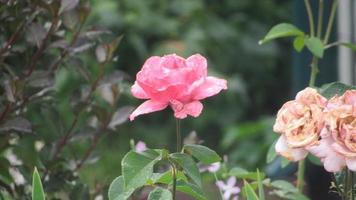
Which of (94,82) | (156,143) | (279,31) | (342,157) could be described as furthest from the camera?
(156,143)

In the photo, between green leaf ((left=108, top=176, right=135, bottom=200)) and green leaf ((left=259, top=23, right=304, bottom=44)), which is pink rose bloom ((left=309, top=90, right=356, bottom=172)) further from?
green leaf ((left=259, top=23, right=304, bottom=44))

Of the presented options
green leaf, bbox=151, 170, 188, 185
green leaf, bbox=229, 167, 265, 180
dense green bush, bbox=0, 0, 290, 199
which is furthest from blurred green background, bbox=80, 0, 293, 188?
green leaf, bbox=151, 170, 188, 185

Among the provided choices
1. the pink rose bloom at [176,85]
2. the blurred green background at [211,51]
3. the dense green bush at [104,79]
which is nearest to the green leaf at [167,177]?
the pink rose bloom at [176,85]

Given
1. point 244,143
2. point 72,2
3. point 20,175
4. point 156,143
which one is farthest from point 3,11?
point 156,143

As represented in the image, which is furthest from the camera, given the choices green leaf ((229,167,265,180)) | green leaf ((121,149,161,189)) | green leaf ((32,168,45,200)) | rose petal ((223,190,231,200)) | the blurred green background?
the blurred green background

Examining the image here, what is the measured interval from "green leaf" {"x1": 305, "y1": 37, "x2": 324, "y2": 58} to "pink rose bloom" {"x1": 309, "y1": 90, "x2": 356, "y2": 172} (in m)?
0.45

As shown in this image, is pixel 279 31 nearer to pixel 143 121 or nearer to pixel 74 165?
pixel 74 165

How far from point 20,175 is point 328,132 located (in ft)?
2.82

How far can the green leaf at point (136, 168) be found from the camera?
4.17 feet

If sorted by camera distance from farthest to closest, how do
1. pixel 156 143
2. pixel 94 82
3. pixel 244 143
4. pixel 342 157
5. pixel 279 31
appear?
1. pixel 156 143
2. pixel 244 143
3. pixel 94 82
4. pixel 279 31
5. pixel 342 157

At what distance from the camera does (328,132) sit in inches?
51.3

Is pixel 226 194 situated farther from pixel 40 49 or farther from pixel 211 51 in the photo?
pixel 211 51

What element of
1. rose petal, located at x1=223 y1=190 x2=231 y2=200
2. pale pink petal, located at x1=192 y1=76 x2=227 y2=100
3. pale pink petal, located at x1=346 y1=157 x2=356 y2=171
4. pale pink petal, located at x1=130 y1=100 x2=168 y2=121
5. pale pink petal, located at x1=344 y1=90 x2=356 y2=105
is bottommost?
rose petal, located at x1=223 y1=190 x2=231 y2=200

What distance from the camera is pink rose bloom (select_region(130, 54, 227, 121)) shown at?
4.28ft
